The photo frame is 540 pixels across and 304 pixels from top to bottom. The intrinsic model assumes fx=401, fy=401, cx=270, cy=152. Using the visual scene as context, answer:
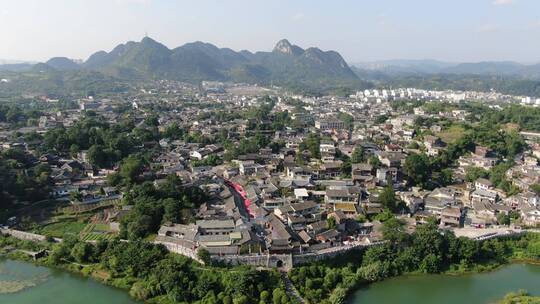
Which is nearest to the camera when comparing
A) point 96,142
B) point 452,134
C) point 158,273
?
point 158,273

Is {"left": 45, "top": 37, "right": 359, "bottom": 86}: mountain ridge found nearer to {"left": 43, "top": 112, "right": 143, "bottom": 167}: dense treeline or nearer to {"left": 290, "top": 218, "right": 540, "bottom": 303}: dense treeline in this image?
{"left": 43, "top": 112, "right": 143, "bottom": 167}: dense treeline

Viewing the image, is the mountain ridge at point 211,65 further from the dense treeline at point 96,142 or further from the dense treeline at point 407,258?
the dense treeline at point 407,258

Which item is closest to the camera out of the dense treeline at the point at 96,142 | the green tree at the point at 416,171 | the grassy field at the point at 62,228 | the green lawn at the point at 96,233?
the green lawn at the point at 96,233

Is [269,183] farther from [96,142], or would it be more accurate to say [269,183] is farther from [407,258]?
[96,142]

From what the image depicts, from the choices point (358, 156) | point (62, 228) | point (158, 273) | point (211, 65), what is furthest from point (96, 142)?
point (211, 65)

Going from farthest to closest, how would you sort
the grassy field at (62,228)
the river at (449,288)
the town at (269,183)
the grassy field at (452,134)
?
the grassy field at (452,134), the grassy field at (62,228), the town at (269,183), the river at (449,288)

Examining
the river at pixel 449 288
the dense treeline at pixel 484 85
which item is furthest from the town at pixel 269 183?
the dense treeline at pixel 484 85
